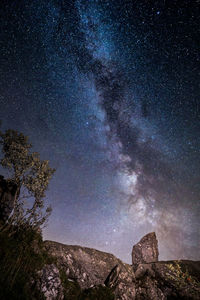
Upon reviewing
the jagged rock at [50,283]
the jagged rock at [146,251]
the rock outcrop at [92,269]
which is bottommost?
the jagged rock at [50,283]

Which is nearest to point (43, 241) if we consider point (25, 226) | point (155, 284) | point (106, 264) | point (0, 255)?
point (25, 226)

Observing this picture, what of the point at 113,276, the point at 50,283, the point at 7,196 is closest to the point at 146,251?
the point at 113,276

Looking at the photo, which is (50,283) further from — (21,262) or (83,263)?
(83,263)

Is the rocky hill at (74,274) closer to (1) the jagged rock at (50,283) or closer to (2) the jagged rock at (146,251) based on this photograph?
(1) the jagged rock at (50,283)

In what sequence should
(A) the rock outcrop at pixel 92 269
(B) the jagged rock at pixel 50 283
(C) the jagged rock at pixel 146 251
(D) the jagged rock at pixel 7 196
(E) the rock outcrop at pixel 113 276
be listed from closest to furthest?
(B) the jagged rock at pixel 50 283, (E) the rock outcrop at pixel 113 276, (A) the rock outcrop at pixel 92 269, (D) the jagged rock at pixel 7 196, (C) the jagged rock at pixel 146 251

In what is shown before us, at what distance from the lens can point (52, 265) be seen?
46.8 feet

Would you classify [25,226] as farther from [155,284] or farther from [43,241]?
[155,284]

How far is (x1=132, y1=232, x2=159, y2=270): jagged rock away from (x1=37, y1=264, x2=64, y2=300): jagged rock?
625 inches

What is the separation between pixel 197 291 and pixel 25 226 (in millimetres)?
19634

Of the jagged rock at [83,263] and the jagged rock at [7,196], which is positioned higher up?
the jagged rock at [7,196]

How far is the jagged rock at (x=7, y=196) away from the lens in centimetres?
1795

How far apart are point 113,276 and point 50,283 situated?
8.23m

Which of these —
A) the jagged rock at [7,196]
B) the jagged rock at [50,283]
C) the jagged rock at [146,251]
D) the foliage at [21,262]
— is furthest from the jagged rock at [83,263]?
the jagged rock at [146,251]

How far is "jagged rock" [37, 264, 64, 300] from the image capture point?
12.0 meters
